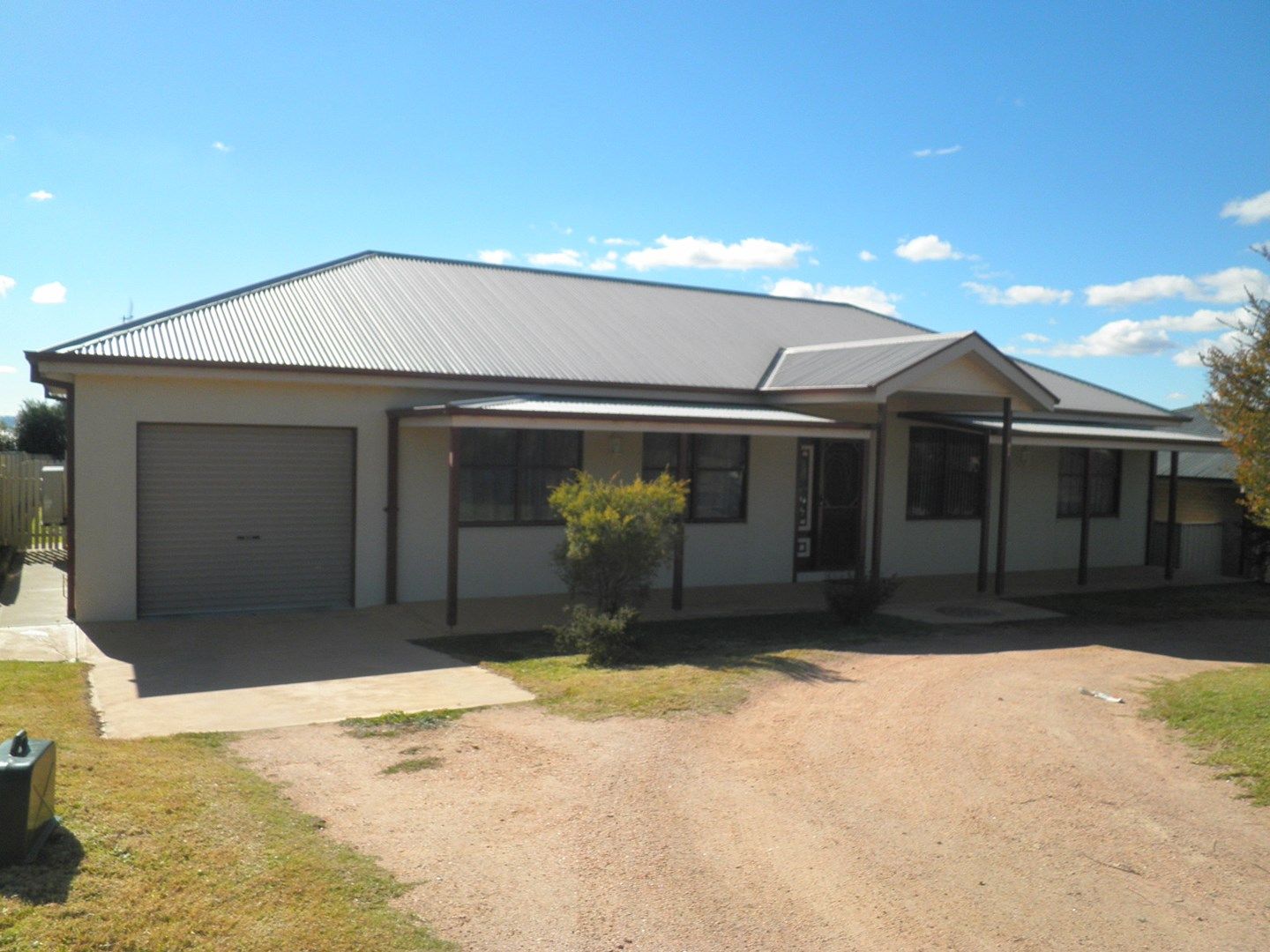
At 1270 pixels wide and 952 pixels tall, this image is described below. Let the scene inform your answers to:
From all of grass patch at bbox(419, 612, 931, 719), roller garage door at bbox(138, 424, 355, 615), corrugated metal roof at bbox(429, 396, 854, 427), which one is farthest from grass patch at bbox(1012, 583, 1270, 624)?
roller garage door at bbox(138, 424, 355, 615)

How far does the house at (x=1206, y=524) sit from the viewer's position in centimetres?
1914

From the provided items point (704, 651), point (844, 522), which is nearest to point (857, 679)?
point (704, 651)

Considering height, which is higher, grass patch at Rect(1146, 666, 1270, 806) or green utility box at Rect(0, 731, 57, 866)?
green utility box at Rect(0, 731, 57, 866)

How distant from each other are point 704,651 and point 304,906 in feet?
21.5

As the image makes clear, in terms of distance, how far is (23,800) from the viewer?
4.43 metres

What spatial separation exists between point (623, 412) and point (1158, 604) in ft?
27.5

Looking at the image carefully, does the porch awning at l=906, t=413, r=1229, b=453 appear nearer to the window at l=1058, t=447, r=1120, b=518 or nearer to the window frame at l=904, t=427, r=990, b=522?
the window frame at l=904, t=427, r=990, b=522

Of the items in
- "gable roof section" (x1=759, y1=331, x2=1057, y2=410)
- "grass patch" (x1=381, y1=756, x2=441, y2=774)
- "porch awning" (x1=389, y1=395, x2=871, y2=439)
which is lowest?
"grass patch" (x1=381, y1=756, x2=441, y2=774)

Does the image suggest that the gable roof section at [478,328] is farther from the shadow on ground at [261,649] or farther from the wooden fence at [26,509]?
the wooden fence at [26,509]

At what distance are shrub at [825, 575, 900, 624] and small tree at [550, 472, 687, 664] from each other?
2.56 meters

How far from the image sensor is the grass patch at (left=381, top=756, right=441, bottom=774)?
22.1ft

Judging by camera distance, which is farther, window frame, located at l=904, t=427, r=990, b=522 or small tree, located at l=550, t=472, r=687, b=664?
window frame, located at l=904, t=427, r=990, b=522

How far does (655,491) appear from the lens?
10.8 metres

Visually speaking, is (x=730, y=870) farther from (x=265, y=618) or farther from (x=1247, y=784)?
(x=265, y=618)
